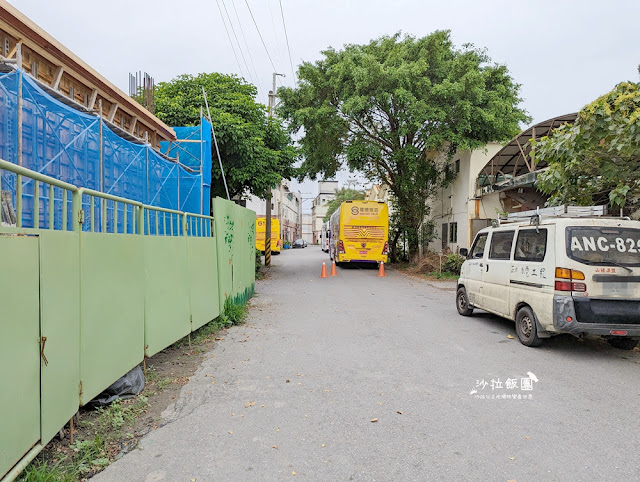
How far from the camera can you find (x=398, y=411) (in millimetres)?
4188

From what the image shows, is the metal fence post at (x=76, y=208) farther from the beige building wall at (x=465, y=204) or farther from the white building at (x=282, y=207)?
the white building at (x=282, y=207)

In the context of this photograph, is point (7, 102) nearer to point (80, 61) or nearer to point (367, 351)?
point (80, 61)

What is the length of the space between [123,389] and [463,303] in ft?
23.4

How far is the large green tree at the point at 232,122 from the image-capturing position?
14758 mm

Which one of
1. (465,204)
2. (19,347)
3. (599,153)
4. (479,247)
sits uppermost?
(465,204)

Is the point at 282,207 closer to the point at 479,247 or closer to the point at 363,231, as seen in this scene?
the point at 363,231

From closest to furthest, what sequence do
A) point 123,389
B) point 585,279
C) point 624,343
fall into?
point 123,389 → point 585,279 → point 624,343

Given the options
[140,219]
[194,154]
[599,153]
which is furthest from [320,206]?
[140,219]

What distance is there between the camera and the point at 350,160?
19.9m

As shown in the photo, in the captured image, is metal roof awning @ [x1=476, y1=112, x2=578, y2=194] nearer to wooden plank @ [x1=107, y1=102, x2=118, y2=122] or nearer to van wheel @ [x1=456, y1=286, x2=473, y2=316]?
van wheel @ [x1=456, y1=286, x2=473, y2=316]

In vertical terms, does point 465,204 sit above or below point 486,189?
below

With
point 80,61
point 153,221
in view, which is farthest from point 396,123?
point 153,221

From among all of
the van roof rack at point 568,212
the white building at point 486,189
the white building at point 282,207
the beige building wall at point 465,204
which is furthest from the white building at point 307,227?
the van roof rack at point 568,212

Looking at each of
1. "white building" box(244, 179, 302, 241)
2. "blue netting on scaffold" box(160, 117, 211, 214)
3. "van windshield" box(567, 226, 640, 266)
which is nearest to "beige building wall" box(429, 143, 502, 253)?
"blue netting on scaffold" box(160, 117, 211, 214)
